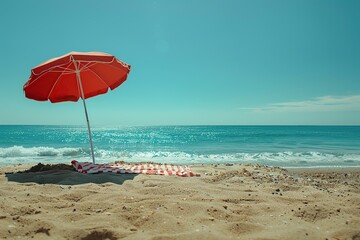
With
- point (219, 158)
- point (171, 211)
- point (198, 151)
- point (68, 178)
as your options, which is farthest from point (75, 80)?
point (198, 151)

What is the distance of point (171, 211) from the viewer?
2.98m

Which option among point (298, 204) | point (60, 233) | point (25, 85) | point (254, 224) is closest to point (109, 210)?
point (60, 233)

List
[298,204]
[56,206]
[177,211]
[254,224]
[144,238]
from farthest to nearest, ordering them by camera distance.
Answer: [298,204] < [56,206] < [177,211] < [254,224] < [144,238]

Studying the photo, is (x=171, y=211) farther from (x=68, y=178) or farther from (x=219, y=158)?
(x=219, y=158)

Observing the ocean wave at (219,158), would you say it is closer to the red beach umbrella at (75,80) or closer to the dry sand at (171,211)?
the red beach umbrella at (75,80)

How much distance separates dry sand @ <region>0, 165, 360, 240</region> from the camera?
242 centimetres

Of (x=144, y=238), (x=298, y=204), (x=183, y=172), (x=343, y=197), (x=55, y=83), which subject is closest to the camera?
(x=144, y=238)

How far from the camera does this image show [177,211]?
2.98 m

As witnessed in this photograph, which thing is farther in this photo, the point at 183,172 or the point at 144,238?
the point at 183,172

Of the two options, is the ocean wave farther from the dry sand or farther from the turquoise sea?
the dry sand

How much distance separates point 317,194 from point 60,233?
11.6 feet

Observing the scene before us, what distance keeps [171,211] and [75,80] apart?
5.35 m

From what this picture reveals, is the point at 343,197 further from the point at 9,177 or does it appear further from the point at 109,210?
the point at 9,177

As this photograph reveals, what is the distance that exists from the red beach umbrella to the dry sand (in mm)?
2554
